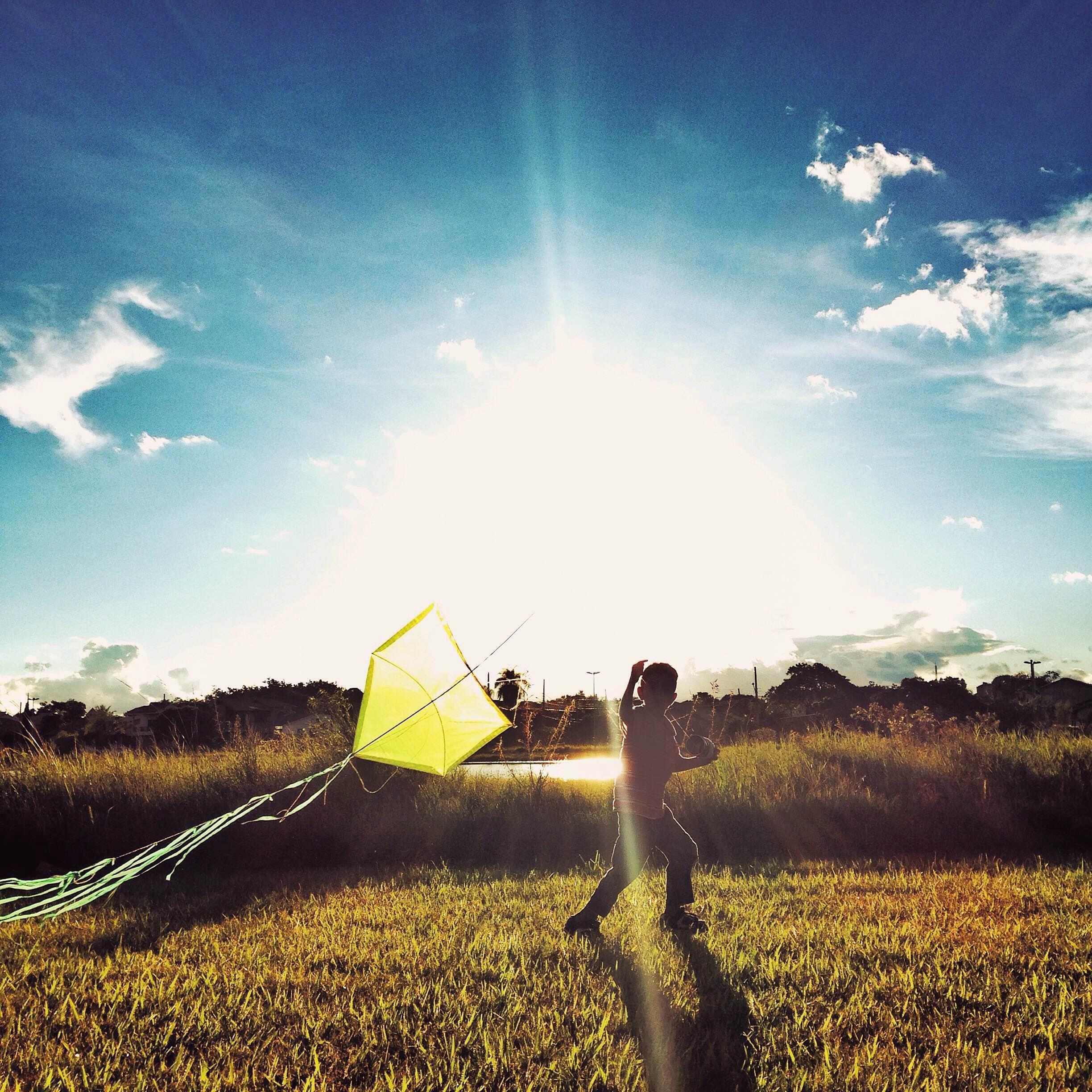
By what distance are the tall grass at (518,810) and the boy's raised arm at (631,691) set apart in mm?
4059

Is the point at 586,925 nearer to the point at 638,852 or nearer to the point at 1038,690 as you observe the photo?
the point at 638,852

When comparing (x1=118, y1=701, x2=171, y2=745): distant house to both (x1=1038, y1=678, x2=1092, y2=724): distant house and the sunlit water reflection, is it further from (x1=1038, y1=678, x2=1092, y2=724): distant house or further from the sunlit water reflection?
(x1=1038, y1=678, x2=1092, y2=724): distant house

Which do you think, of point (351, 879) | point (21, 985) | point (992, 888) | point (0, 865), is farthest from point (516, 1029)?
point (0, 865)

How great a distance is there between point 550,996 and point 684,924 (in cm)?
165

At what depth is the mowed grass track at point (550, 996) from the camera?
3.45 metres

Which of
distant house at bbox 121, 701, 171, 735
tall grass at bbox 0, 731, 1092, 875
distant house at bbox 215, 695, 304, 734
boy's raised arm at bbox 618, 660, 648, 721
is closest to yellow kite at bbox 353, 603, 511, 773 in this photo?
boy's raised arm at bbox 618, 660, 648, 721

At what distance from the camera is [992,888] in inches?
282

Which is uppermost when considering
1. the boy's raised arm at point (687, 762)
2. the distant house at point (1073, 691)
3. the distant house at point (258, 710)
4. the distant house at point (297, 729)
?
the distant house at point (258, 710)

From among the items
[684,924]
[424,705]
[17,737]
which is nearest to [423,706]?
[424,705]

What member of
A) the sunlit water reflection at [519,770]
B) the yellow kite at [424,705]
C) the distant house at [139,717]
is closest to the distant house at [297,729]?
the sunlit water reflection at [519,770]

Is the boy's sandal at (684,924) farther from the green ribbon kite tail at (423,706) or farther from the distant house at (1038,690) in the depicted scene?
the distant house at (1038,690)

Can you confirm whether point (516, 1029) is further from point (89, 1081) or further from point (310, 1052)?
point (89, 1081)

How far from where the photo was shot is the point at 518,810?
10227 mm

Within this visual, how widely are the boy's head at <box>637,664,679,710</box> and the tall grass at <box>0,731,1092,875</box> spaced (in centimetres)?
409
